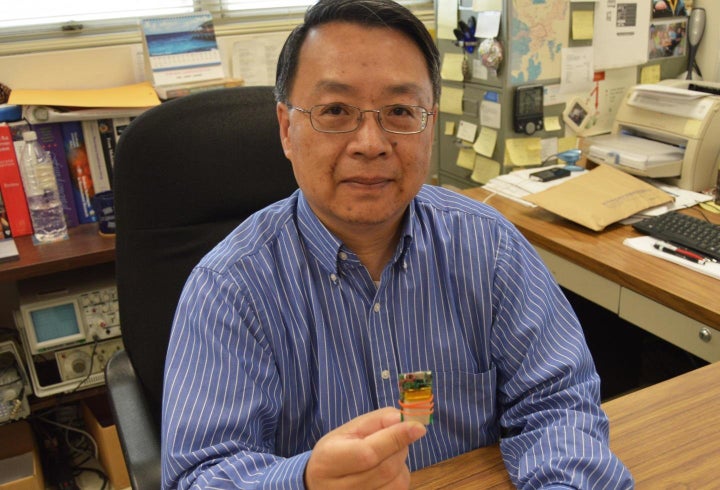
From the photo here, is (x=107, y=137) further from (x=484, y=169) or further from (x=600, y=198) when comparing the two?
(x=600, y=198)

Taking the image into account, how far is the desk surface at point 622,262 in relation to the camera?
1.33 m

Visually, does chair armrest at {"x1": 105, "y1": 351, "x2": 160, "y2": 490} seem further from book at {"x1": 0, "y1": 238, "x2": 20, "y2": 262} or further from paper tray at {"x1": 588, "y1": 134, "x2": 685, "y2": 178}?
paper tray at {"x1": 588, "y1": 134, "x2": 685, "y2": 178}

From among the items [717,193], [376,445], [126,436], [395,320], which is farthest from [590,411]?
[717,193]

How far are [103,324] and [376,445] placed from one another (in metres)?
1.50

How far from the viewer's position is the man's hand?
64 centimetres

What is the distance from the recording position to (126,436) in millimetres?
1019

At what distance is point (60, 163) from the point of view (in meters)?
1.86

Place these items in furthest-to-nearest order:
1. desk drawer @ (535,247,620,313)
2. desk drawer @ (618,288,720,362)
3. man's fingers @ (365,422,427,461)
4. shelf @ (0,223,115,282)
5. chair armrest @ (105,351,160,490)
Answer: shelf @ (0,223,115,282) → desk drawer @ (535,247,620,313) → desk drawer @ (618,288,720,362) → chair armrest @ (105,351,160,490) → man's fingers @ (365,422,427,461)

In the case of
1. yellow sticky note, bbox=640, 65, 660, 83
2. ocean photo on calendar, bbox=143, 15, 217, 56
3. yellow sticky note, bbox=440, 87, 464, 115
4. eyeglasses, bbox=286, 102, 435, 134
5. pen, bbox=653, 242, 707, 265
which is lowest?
pen, bbox=653, 242, 707, 265

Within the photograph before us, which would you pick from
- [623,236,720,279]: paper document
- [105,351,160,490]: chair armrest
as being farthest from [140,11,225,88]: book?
[623,236,720,279]: paper document

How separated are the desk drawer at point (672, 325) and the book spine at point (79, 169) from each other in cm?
149

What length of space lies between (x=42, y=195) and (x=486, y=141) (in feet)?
4.57

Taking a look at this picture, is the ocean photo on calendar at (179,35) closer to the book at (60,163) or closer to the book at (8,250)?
the book at (60,163)

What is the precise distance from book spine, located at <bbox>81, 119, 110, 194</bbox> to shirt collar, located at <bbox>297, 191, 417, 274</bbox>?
3.62 feet
